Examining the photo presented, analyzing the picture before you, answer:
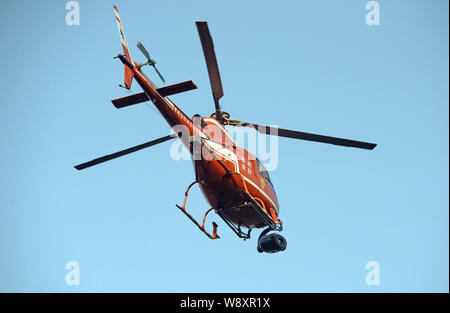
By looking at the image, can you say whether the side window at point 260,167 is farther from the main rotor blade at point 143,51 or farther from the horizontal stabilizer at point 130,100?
the main rotor blade at point 143,51

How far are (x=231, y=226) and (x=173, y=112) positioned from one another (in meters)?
4.77

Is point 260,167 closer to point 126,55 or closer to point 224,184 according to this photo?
point 224,184

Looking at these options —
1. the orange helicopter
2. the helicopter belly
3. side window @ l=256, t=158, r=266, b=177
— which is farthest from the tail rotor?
side window @ l=256, t=158, r=266, b=177

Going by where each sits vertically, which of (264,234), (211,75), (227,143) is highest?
(211,75)

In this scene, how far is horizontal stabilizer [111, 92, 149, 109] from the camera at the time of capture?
16.9m

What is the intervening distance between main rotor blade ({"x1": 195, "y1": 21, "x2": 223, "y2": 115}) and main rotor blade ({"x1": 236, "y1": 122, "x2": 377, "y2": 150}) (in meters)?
1.91

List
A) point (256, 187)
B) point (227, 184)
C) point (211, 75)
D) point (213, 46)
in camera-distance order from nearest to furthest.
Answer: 1. point (213, 46)
2. point (211, 75)
3. point (227, 184)
4. point (256, 187)

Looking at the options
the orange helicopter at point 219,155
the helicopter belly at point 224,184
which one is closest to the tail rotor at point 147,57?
the orange helicopter at point 219,155

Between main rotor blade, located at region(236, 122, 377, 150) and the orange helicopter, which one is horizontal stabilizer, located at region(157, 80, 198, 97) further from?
main rotor blade, located at region(236, 122, 377, 150)

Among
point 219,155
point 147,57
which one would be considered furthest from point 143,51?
point 219,155

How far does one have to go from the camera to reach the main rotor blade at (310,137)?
57.2 feet
